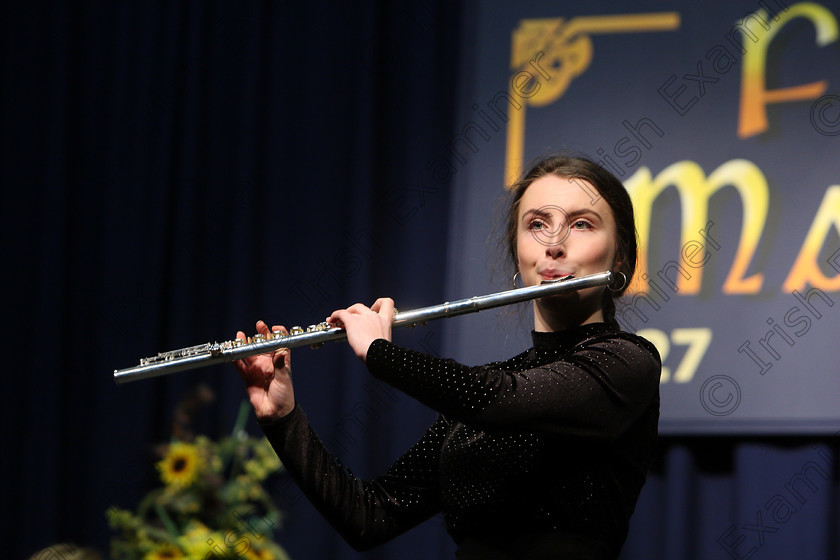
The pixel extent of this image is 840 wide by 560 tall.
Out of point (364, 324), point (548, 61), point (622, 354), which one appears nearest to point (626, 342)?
point (622, 354)

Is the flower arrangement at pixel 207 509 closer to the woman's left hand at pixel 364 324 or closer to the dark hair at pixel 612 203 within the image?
the woman's left hand at pixel 364 324

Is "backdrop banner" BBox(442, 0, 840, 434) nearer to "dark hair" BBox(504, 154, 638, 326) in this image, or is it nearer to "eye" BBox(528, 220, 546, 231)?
"dark hair" BBox(504, 154, 638, 326)

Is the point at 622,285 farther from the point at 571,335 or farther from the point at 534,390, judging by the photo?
the point at 534,390

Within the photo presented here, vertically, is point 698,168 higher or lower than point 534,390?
higher

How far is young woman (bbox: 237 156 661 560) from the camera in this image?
4.29 ft

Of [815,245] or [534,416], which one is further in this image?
[815,245]

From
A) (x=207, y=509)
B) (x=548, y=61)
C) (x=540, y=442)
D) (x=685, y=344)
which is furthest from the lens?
(x=548, y=61)

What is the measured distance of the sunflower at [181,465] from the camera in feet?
7.65

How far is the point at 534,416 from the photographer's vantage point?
4.23 feet

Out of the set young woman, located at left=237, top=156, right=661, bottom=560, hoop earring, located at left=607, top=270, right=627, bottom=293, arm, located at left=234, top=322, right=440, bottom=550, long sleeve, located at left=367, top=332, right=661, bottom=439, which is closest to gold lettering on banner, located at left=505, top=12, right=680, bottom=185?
young woman, located at left=237, top=156, right=661, bottom=560

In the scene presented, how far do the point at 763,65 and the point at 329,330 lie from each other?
1.54 meters

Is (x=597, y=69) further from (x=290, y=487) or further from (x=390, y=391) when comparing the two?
(x=290, y=487)

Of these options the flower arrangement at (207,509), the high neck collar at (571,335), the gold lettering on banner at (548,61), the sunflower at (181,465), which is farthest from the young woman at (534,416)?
the gold lettering on banner at (548,61)

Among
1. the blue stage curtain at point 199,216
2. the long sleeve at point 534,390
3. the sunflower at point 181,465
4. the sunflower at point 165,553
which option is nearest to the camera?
the long sleeve at point 534,390
